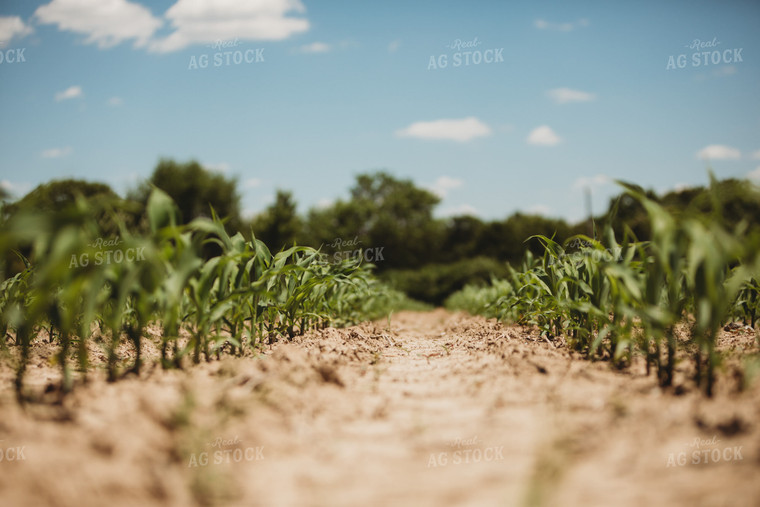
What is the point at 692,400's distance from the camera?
1.58 m

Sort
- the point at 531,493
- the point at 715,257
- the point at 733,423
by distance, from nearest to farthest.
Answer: the point at 531,493
the point at 733,423
the point at 715,257

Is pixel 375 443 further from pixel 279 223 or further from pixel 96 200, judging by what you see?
pixel 279 223

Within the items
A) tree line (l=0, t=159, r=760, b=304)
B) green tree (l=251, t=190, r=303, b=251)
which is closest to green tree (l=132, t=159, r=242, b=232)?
tree line (l=0, t=159, r=760, b=304)

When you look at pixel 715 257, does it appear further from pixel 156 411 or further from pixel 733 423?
pixel 156 411

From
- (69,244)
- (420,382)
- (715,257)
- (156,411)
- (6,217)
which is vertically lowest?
(420,382)

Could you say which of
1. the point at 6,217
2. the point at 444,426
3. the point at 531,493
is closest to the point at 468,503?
the point at 531,493

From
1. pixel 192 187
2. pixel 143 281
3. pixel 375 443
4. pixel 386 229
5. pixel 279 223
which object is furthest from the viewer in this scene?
pixel 386 229

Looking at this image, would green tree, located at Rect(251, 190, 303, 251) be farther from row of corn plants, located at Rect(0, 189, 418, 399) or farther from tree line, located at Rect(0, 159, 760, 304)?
row of corn plants, located at Rect(0, 189, 418, 399)

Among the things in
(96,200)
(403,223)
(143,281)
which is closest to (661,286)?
(143,281)

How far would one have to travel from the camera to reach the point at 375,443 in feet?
4.75

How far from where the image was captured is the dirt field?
111cm

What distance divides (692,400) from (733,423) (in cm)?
26

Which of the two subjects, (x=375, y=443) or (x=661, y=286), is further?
(x=661, y=286)

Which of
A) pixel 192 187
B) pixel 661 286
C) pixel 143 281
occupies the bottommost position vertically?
pixel 661 286
